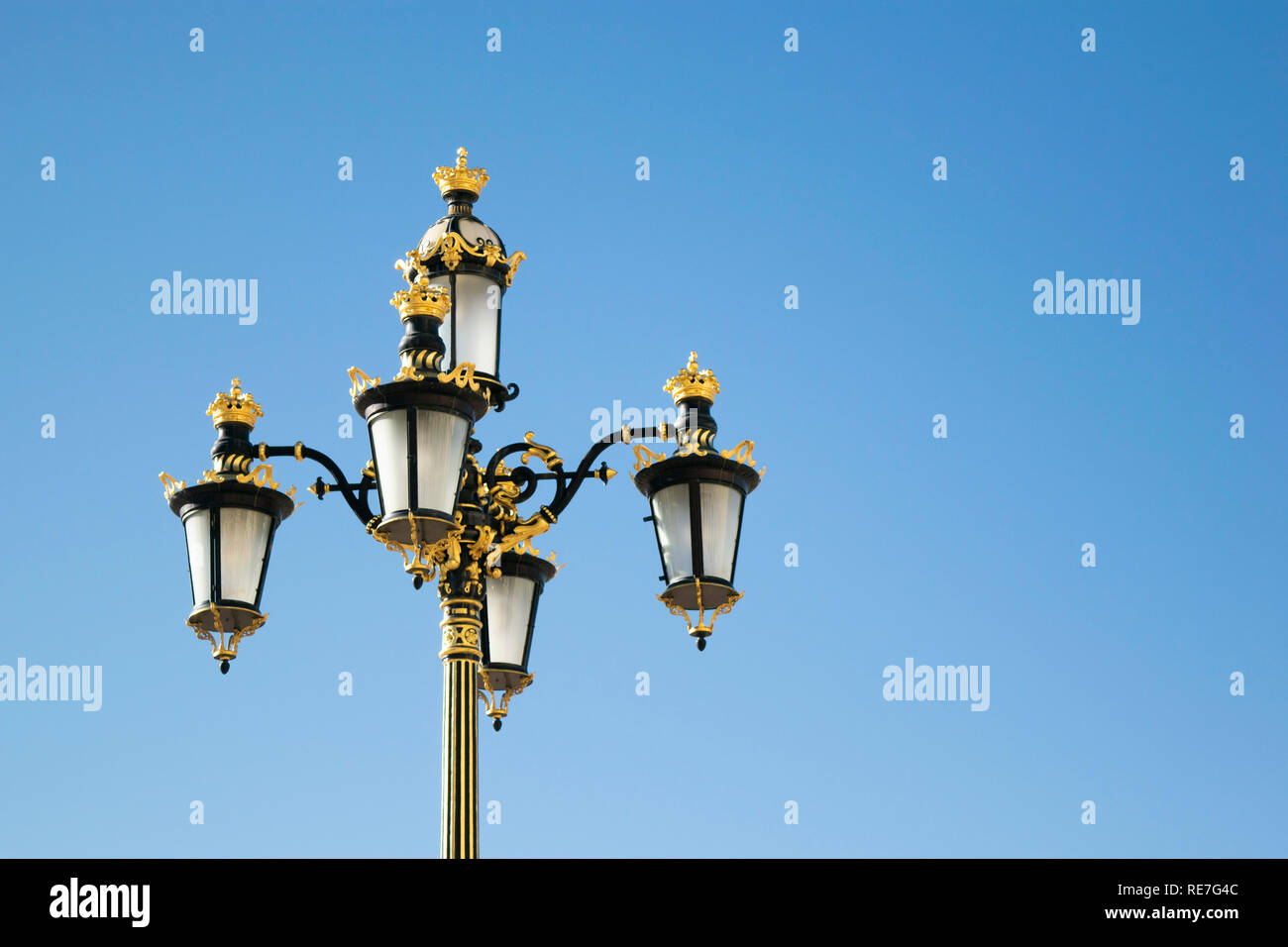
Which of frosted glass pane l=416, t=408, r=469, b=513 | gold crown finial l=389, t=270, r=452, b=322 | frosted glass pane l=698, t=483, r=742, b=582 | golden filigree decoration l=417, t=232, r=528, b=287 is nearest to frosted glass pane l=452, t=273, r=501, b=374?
golden filigree decoration l=417, t=232, r=528, b=287

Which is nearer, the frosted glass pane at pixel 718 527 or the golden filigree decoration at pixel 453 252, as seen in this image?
the frosted glass pane at pixel 718 527

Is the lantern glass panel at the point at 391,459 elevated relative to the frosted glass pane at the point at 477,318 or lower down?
lower down

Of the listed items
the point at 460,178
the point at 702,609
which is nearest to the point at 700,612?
the point at 702,609

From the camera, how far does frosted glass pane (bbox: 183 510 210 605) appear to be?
1375 cm

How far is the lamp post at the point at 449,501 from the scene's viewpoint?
13195 millimetres

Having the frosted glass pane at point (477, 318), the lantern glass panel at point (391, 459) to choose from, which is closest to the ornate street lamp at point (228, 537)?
the lantern glass panel at point (391, 459)

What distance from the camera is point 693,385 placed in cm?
1446

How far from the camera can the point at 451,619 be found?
13.7 metres

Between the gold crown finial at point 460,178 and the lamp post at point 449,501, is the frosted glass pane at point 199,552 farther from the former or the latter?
the gold crown finial at point 460,178

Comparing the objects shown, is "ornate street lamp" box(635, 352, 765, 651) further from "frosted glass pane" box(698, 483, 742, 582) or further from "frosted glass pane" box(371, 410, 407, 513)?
"frosted glass pane" box(371, 410, 407, 513)

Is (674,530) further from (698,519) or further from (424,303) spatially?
(424,303)
